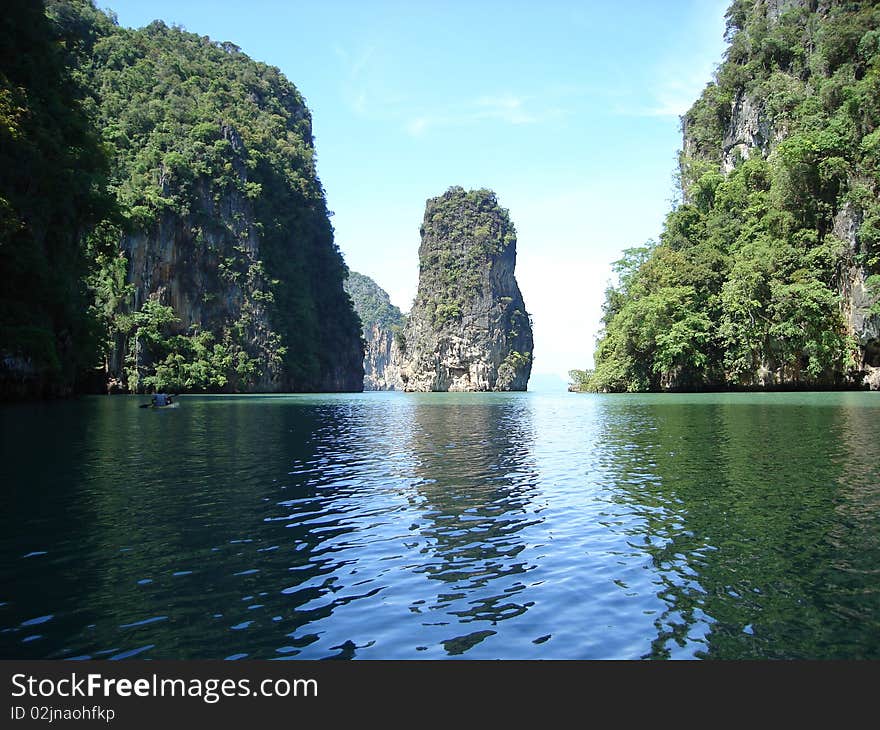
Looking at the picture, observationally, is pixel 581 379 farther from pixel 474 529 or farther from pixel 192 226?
pixel 474 529

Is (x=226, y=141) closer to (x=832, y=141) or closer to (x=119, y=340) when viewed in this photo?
(x=119, y=340)

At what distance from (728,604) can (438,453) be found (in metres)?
13.9

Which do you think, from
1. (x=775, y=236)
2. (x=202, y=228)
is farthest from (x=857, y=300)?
(x=202, y=228)

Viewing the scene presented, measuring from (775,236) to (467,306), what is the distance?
84597mm

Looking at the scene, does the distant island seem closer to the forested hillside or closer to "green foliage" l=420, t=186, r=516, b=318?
the forested hillside

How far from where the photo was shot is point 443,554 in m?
9.30

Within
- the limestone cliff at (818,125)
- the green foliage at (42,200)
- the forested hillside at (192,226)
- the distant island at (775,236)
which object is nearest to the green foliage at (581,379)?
the distant island at (775,236)

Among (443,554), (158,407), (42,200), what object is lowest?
(443,554)

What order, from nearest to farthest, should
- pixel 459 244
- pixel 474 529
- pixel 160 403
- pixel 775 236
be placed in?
pixel 474 529, pixel 160 403, pixel 775 236, pixel 459 244

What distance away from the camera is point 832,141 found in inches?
2157

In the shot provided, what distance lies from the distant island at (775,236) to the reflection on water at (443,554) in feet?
134

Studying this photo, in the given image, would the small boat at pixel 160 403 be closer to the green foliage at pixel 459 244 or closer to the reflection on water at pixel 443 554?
the reflection on water at pixel 443 554

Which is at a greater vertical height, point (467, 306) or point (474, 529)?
point (467, 306)

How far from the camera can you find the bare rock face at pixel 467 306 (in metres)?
140
